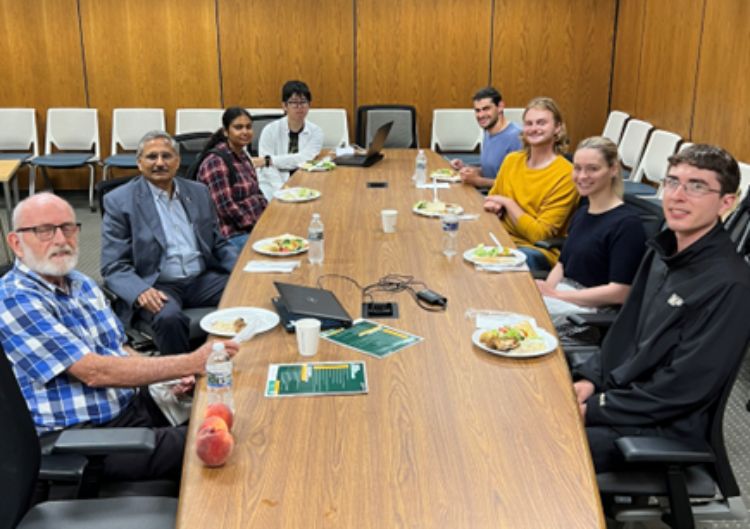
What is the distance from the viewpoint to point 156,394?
2.41m

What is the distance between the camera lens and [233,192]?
4348 millimetres

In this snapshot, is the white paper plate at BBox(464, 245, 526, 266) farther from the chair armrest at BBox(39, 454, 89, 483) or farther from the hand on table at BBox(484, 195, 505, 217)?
the chair armrest at BBox(39, 454, 89, 483)

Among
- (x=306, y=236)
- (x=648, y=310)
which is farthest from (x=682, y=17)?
(x=648, y=310)

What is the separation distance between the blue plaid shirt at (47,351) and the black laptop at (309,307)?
0.57 meters

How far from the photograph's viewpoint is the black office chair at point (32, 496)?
1.62 metres

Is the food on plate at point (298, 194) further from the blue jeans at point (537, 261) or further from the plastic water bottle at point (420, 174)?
the blue jeans at point (537, 261)

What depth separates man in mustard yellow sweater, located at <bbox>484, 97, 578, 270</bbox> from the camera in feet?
12.6

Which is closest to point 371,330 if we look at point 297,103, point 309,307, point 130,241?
point 309,307

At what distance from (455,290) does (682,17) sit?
496cm

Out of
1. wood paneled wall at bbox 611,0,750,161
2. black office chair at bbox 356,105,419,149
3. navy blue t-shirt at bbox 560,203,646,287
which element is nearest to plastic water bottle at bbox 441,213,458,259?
navy blue t-shirt at bbox 560,203,646,287

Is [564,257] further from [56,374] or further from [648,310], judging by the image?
[56,374]

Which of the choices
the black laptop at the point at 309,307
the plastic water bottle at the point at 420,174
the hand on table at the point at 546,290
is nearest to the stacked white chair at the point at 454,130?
the plastic water bottle at the point at 420,174

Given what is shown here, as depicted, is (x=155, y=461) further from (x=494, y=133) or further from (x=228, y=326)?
(x=494, y=133)

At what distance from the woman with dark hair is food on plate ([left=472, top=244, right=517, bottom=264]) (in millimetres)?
1628
